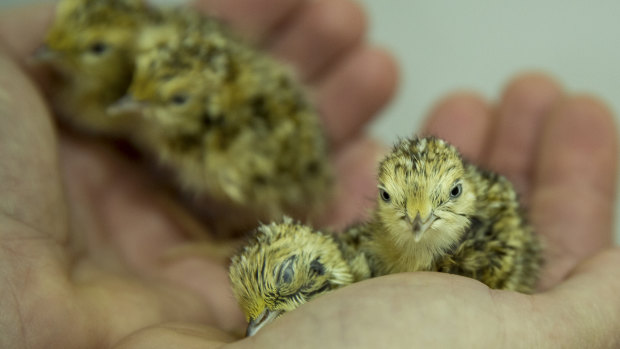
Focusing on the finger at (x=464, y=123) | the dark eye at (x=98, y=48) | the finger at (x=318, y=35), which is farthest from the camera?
the finger at (x=318, y=35)

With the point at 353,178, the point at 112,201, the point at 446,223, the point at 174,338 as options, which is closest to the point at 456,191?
the point at 446,223

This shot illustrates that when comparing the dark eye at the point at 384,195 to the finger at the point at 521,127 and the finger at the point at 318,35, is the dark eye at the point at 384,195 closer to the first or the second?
the finger at the point at 521,127

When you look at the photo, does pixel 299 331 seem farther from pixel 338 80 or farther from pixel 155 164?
pixel 338 80

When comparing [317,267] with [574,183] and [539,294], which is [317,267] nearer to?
[539,294]

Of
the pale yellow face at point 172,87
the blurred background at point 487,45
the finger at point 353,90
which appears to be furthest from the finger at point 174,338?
the blurred background at point 487,45

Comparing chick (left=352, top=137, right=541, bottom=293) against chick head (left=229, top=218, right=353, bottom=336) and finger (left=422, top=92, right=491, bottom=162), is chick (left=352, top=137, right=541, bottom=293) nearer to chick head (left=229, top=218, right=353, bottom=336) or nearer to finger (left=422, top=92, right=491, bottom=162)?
chick head (left=229, top=218, right=353, bottom=336)
